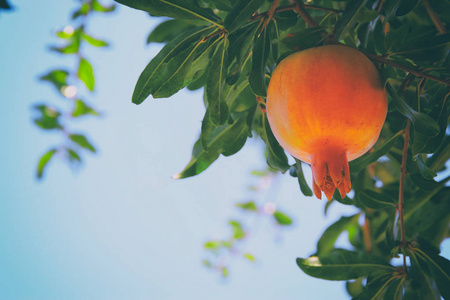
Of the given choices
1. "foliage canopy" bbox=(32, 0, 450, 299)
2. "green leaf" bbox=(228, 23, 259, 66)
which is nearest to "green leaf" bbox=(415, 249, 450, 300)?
"foliage canopy" bbox=(32, 0, 450, 299)

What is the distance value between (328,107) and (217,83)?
347 mm

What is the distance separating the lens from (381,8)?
114 centimetres

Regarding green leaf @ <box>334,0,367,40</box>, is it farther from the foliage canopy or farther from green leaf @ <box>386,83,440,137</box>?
green leaf @ <box>386,83,440,137</box>

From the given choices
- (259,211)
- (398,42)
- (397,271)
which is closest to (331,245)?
(397,271)

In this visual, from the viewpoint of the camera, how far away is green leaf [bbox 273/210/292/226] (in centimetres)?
303

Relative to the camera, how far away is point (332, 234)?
176 centimetres

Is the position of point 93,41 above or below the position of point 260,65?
above

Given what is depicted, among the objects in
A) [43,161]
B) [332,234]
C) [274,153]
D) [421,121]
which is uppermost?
[421,121]

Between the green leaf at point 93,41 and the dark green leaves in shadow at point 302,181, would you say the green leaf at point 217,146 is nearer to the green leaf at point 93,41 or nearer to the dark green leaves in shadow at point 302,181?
the dark green leaves in shadow at point 302,181

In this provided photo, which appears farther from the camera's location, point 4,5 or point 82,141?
point 82,141

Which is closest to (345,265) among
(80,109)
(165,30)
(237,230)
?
(165,30)

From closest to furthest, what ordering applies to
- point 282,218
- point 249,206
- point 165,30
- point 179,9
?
1. point 179,9
2. point 165,30
3. point 282,218
4. point 249,206

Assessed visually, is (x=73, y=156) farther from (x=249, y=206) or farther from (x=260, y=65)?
(x=260, y=65)

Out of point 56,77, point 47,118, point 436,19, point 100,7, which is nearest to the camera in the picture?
point 436,19
